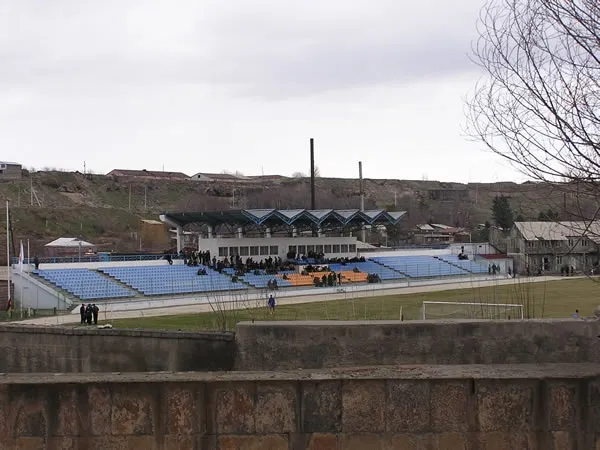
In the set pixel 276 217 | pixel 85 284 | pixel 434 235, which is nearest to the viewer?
pixel 85 284

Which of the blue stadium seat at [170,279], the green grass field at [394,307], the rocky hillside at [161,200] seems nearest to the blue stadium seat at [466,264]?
the rocky hillside at [161,200]

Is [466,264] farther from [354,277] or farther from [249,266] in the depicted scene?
[249,266]

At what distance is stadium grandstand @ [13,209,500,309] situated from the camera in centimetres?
4444

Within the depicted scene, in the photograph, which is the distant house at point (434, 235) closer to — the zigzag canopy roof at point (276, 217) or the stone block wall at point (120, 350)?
the zigzag canopy roof at point (276, 217)

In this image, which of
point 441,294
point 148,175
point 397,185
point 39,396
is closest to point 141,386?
point 39,396

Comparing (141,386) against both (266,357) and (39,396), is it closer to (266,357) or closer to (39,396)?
(39,396)

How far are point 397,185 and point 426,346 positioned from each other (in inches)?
6580

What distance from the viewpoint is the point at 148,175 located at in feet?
509

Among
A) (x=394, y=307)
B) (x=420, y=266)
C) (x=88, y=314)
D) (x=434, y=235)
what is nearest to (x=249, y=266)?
(x=394, y=307)

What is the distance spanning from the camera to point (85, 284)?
4500cm

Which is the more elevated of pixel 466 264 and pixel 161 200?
pixel 161 200

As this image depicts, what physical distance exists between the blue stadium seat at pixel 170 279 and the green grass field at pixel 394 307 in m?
7.66

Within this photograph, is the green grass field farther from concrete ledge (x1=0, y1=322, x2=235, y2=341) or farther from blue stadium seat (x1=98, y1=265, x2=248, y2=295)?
concrete ledge (x1=0, y1=322, x2=235, y2=341)

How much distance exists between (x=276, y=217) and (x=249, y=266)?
468cm
